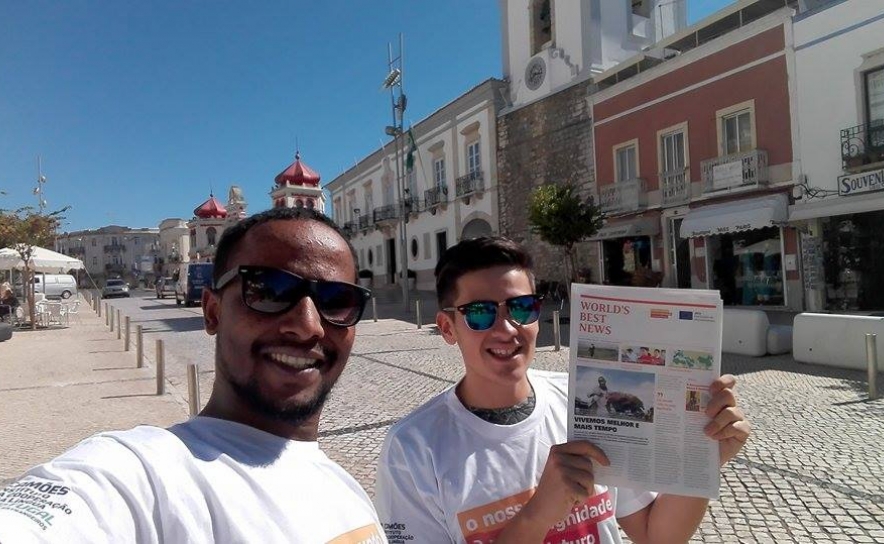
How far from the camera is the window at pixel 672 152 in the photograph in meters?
18.6

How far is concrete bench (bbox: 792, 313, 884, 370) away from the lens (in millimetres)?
7758

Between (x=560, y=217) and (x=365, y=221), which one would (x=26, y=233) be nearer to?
(x=560, y=217)

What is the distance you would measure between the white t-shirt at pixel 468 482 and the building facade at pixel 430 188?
19.9 meters

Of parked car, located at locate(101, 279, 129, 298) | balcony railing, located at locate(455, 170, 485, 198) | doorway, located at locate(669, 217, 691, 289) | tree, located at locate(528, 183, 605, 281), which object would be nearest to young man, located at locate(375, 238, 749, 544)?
tree, located at locate(528, 183, 605, 281)

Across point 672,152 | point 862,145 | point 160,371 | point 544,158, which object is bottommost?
point 160,371

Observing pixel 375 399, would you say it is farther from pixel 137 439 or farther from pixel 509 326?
pixel 137 439

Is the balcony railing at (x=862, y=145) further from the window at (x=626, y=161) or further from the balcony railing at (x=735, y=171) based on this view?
the window at (x=626, y=161)

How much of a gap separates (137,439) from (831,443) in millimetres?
5534

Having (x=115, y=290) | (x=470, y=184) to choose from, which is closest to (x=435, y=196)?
(x=470, y=184)

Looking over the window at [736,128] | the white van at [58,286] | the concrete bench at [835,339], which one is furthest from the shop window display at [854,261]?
the white van at [58,286]

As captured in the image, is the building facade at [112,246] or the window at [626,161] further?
the building facade at [112,246]

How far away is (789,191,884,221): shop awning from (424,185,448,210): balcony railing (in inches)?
709

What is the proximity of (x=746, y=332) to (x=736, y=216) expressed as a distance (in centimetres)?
752

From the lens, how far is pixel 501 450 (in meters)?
1.61
